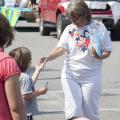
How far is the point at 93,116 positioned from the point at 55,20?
15.9 m

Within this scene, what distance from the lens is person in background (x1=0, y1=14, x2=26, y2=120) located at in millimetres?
3682

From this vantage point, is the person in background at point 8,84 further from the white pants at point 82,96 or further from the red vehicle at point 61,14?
the red vehicle at point 61,14

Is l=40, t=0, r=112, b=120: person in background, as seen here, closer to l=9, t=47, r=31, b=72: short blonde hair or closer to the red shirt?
l=9, t=47, r=31, b=72: short blonde hair

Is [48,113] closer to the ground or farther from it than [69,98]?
closer to the ground

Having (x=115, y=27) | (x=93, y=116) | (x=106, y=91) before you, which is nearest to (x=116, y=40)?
(x=115, y=27)

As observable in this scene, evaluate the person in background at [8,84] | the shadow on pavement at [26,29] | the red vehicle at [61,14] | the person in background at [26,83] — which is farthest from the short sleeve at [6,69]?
the shadow on pavement at [26,29]

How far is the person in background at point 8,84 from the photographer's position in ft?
12.1

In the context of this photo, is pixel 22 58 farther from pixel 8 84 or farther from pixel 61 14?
pixel 61 14

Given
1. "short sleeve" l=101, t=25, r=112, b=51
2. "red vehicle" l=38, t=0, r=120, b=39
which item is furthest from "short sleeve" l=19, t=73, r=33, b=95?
"red vehicle" l=38, t=0, r=120, b=39

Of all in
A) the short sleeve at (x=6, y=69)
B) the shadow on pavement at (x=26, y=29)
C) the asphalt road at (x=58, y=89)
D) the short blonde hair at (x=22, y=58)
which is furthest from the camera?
Answer: the shadow on pavement at (x=26, y=29)

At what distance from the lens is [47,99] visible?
10.6 meters

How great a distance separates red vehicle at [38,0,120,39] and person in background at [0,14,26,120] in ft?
53.3

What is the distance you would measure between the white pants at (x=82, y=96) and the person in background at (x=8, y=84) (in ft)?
10.2

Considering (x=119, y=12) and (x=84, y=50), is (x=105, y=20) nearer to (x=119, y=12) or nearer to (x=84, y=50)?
(x=119, y=12)
